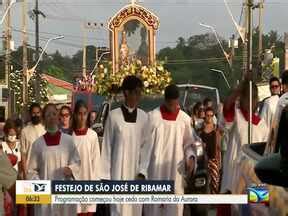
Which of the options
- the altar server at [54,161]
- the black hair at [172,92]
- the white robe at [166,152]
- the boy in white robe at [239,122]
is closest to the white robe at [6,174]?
the altar server at [54,161]

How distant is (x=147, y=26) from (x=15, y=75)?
42.3 metres

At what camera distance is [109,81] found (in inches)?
977

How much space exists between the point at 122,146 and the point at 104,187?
91 centimetres

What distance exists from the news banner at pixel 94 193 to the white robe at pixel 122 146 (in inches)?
16.3

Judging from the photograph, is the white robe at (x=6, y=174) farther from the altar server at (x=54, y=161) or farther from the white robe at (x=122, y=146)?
the white robe at (x=122, y=146)

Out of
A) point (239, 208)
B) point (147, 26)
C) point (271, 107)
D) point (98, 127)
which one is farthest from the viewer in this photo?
point (147, 26)

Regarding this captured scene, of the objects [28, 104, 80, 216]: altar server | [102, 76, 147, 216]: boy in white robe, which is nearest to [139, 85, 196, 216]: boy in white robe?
[102, 76, 147, 216]: boy in white robe

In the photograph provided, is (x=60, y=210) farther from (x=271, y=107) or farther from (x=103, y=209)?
(x=271, y=107)

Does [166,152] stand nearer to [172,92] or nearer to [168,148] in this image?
[168,148]

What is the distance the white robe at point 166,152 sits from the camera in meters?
9.28

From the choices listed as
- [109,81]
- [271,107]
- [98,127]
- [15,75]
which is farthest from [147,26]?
[15,75]

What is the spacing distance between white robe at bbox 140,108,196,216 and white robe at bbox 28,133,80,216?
0.77 m

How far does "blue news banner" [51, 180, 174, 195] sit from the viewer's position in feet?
27.3

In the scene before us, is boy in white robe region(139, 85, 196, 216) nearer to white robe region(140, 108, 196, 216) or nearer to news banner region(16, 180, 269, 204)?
white robe region(140, 108, 196, 216)
